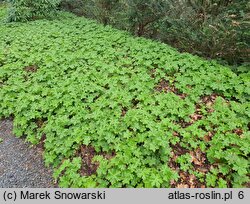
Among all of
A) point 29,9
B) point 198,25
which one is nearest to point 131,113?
point 198,25

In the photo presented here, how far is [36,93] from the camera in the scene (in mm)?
5375

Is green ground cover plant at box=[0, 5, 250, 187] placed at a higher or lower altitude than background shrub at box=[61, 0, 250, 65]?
lower

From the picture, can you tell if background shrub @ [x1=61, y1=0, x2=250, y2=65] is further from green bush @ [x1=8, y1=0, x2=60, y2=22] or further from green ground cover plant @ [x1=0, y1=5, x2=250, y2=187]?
green bush @ [x1=8, y1=0, x2=60, y2=22]

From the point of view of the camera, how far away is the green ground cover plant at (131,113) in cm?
372

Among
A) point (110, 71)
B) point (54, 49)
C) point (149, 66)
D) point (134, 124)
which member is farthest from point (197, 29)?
point (54, 49)

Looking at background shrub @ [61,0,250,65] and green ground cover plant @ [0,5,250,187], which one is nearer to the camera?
green ground cover plant @ [0,5,250,187]

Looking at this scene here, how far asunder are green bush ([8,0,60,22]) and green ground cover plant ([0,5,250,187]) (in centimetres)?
369

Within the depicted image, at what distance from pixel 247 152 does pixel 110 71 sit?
122 inches

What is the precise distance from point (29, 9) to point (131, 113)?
771cm

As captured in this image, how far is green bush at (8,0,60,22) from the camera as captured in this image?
991 centimetres

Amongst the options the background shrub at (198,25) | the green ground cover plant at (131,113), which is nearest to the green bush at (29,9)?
the green ground cover plant at (131,113)

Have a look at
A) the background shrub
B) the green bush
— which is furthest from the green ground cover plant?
the green bush

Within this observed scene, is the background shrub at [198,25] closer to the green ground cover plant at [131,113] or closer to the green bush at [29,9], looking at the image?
the green ground cover plant at [131,113]
